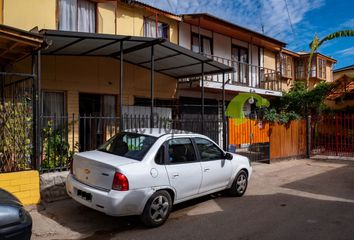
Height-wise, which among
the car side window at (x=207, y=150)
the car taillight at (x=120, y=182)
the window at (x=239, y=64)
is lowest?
the car taillight at (x=120, y=182)

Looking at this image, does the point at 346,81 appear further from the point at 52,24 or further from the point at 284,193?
the point at 52,24

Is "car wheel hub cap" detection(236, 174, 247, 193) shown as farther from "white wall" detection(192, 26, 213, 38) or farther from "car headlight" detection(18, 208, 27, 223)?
"white wall" detection(192, 26, 213, 38)

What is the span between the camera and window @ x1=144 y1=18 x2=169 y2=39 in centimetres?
1284

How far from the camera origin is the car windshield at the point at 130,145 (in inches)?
225

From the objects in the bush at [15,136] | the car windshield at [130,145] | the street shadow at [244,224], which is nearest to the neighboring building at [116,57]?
the bush at [15,136]

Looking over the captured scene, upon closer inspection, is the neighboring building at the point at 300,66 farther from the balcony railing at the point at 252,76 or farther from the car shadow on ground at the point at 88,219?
the car shadow on ground at the point at 88,219

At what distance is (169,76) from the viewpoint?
1375 cm

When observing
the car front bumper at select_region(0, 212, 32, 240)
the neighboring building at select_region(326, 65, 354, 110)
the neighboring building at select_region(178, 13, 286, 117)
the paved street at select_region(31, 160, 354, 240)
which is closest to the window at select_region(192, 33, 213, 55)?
the neighboring building at select_region(178, 13, 286, 117)

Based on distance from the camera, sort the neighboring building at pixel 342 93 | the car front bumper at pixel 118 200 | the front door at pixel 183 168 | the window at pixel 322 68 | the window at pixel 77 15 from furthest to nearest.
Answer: the window at pixel 322 68 < the neighboring building at pixel 342 93 < the window at pixel 77 15 < the front door at pixel 183 168 < the car front bumper at pixel 118 200

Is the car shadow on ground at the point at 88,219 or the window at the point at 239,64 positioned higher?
the window at the point at 239,64

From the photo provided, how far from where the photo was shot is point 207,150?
6.87 meters

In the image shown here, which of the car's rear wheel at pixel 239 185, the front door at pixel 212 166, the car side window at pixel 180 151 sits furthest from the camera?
the car's rear wheel at pixel 239 185

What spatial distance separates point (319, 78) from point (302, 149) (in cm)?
1103

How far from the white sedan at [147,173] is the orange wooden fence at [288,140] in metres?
6.72
